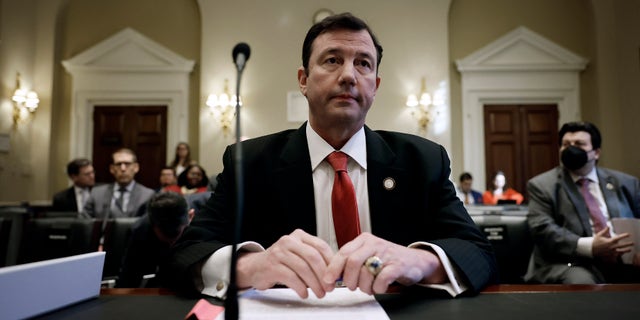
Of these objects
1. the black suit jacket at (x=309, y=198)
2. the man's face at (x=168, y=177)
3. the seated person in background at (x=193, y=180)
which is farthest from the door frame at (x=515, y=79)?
the black suit jacket at (x=309, y=198)

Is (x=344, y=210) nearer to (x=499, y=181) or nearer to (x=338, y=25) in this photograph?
(x=338, y=25)

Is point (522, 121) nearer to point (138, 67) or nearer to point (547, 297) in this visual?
point (138, 67)

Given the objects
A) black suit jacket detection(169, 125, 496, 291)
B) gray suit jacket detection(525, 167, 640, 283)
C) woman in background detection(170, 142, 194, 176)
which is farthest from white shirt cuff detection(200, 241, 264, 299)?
woman in background detection(170, 142, 194, 176)

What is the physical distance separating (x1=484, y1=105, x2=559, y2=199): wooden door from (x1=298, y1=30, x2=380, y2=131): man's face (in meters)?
6.22

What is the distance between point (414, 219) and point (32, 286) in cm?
93

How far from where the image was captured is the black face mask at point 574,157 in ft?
8.11

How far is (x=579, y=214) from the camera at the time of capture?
2441 millimetres

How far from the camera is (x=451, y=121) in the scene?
698cm

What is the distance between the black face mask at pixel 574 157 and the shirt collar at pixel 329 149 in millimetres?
1710

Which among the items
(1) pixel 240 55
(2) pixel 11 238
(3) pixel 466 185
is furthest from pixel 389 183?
(3) pixel 466 185

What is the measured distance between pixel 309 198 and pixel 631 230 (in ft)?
5.70

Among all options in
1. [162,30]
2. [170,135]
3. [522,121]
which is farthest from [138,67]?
[522,121]

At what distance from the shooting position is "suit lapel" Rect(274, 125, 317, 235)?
49.0 inches

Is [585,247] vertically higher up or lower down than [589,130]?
lower down
